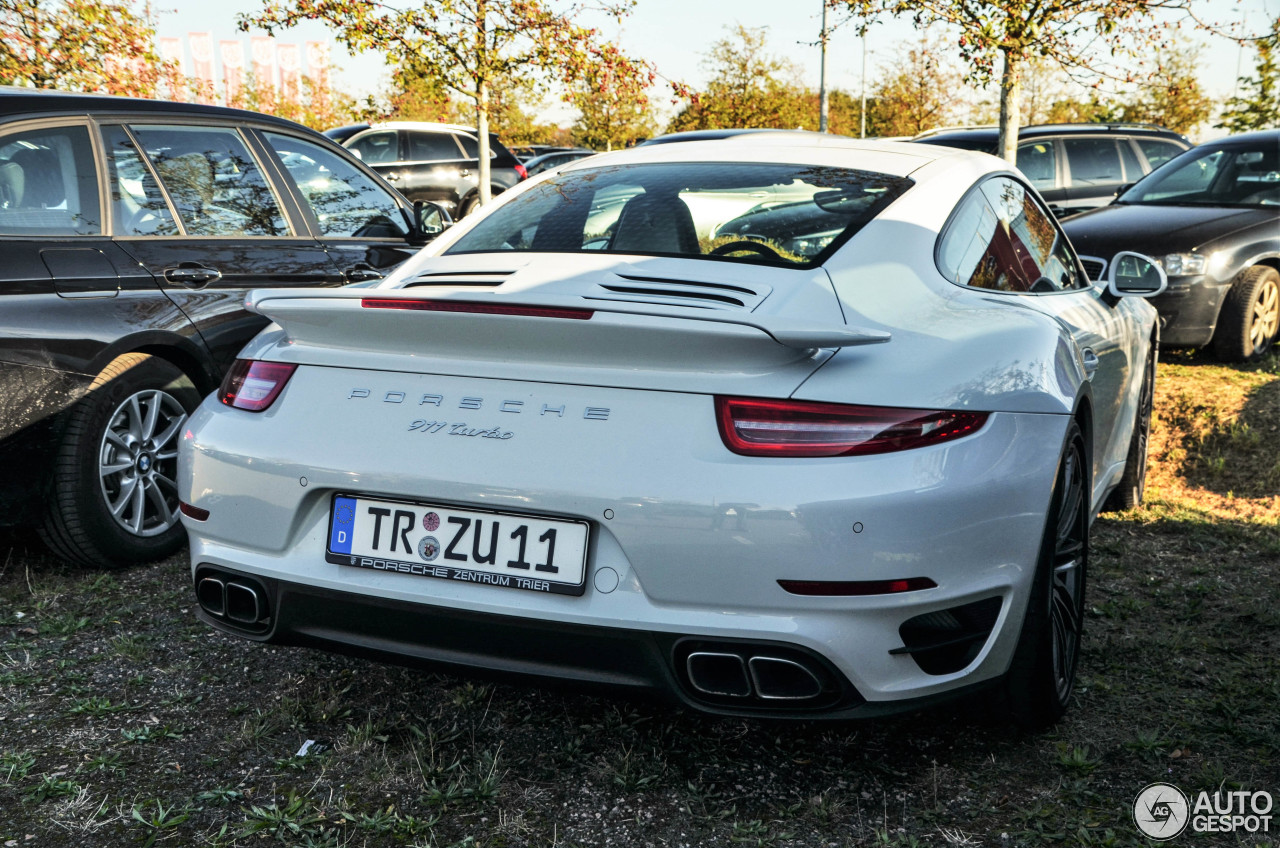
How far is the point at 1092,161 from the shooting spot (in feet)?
37.2

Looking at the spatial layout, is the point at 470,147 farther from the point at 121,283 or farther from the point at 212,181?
the point at 121,283

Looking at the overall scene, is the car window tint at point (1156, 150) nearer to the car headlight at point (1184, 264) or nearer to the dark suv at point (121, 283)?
the car headlight at point (1184, 264)

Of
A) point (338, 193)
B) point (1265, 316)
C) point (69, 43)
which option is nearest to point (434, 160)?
point (69, 43)

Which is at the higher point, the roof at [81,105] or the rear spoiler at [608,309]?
the roof at [81,105]

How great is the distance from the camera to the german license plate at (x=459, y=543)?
214 cm

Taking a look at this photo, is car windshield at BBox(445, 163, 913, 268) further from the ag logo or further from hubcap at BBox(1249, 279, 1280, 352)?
hubcap at BBox(1249, 279, 1280, 352)

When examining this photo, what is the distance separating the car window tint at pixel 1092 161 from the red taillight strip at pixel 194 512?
10488mm

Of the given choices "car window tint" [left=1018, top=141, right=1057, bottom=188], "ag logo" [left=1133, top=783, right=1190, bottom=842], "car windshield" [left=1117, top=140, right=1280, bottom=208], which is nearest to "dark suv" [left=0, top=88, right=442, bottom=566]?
"ag logo" [left=1133, top=783, right=1190, bottom=842]

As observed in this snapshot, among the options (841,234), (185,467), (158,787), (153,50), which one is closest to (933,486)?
(841,234)

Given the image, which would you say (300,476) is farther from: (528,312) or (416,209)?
(416,209)

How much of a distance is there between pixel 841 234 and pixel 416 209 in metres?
3.03

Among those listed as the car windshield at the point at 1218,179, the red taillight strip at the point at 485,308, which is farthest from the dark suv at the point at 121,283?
the car windshield at the point at 1218,179

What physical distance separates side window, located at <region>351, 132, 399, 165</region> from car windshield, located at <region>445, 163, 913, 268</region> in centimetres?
1248

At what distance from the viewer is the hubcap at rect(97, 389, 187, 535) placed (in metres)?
3.84
